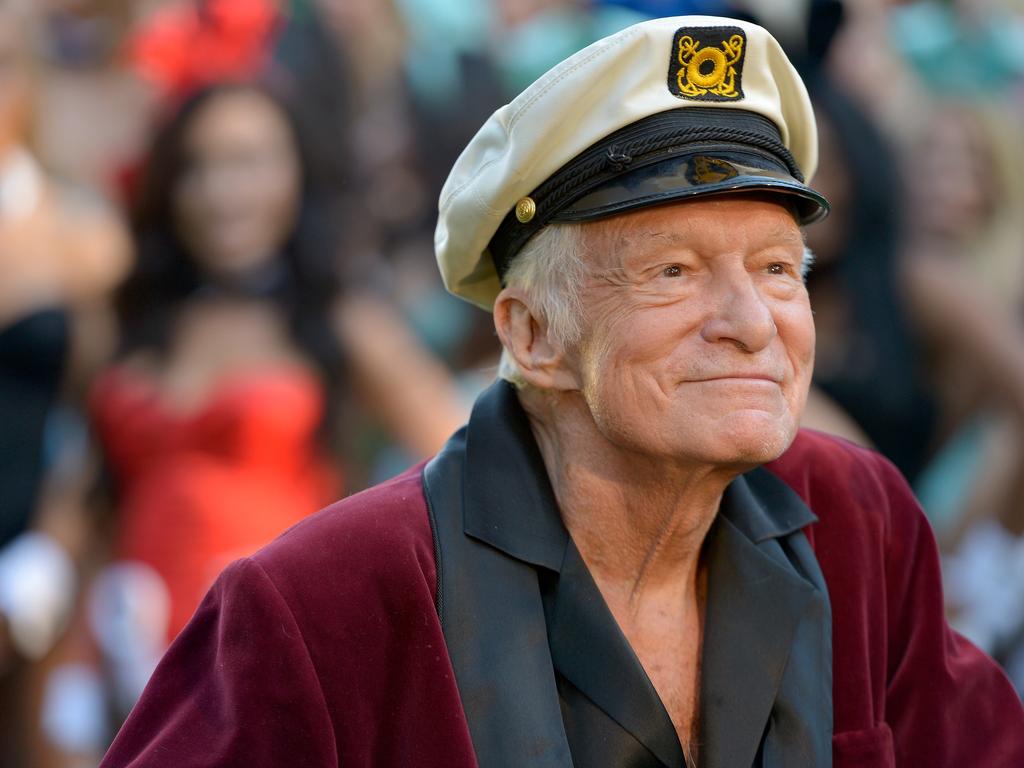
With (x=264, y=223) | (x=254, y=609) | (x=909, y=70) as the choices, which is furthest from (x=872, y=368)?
(x=254, y=609)

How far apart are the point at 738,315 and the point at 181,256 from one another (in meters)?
3.82

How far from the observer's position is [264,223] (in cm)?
600

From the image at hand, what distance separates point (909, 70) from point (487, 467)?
499 cm

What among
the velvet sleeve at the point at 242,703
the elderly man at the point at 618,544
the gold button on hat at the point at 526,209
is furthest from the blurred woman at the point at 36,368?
the gold button on hat at the point at 526,209

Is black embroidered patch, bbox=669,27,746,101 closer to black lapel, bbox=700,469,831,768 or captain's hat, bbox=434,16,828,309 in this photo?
captain's hat, bbox=434,16,828,309

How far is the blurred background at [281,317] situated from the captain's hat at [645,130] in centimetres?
221

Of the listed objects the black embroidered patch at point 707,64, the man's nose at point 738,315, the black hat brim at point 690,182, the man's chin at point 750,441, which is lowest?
the man's chin at point 750,441

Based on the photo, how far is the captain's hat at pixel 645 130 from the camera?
8.30ft

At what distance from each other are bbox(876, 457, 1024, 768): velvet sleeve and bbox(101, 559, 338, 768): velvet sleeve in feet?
3.33

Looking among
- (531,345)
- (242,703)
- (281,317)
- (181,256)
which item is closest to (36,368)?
(181,256)

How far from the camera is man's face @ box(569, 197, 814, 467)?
8.25 feet

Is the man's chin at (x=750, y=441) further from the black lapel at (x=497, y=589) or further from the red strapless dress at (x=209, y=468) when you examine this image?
the red strapless dress at (x=209, y=468)

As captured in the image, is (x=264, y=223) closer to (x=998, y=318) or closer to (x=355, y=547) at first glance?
(x=998, y=318)

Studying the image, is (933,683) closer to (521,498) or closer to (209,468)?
(521,498)
